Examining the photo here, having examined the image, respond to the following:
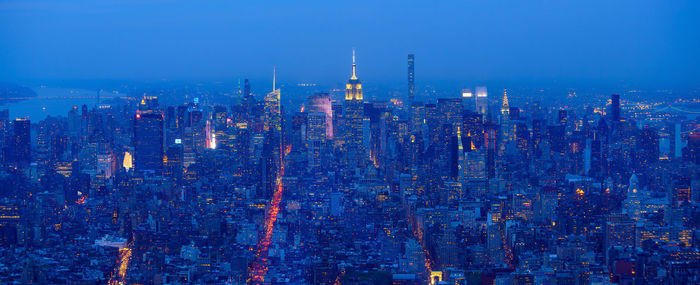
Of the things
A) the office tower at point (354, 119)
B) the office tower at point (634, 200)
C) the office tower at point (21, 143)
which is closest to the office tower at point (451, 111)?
the office tower at point (354, 119)

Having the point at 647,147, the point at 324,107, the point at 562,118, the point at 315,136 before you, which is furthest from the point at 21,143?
the point at 647,147

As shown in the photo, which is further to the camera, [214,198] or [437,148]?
[437,148]

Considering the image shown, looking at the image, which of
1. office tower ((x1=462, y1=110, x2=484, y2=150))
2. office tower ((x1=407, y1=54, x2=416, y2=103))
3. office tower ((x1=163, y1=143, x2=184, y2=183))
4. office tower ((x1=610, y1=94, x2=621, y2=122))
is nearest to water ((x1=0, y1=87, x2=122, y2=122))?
office tower ((x1=163, y1=143, x2=184, y2=183))

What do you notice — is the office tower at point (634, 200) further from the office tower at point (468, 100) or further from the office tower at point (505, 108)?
the office tower at point (468, 100)

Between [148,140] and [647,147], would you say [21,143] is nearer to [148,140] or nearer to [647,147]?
[148,140]

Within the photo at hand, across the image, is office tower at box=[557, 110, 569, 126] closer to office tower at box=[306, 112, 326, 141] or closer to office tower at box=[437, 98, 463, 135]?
office tower at box=[437, 98, 463, 135]

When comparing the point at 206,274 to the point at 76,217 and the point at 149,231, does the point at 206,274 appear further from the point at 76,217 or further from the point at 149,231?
the point at 76,217

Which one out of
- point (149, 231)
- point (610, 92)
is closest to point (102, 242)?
point (149, 231)
